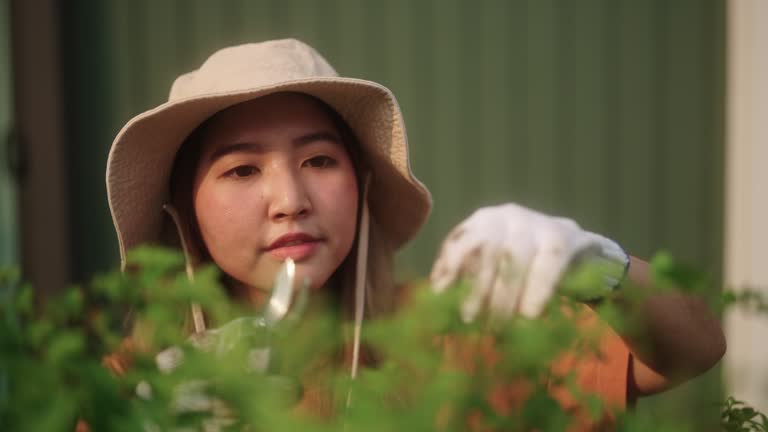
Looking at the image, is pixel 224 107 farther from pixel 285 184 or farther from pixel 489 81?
pixel 489 81

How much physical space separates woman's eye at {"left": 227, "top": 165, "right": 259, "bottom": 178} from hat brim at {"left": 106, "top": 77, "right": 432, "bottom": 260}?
0.27 feet

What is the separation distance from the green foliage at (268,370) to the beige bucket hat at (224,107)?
625 millimetres

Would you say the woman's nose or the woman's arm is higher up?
the woman's nose

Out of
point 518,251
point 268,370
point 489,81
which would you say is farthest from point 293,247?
point 489,81

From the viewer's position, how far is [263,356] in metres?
0.25

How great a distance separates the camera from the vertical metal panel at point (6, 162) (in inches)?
70.3

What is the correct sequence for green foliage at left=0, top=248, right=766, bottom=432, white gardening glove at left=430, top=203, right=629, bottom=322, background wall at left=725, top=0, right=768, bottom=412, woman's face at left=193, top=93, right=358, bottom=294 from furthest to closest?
1. background wall at left=725, top=0, right=768, bottom=412
2. woman's face at left=193, top=93, right=358, bottom=294
3. white gardening glove at left=430, top=203, right=629, bottom=322
4. green foliage at left=0, top=248, right=766, bottom=432

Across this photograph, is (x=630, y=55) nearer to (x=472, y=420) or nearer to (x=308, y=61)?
(x=308, y=61)

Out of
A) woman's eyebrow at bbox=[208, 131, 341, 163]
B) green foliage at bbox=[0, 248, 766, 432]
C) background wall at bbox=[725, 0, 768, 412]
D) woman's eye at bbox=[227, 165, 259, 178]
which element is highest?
green foliage at bbox=[0, 248, 766, 432]

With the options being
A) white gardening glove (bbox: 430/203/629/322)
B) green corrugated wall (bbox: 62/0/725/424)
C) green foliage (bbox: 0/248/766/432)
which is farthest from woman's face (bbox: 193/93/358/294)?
green corrugated wall (bbox: 62/0/725/424)

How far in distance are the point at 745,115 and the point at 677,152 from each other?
208 mm

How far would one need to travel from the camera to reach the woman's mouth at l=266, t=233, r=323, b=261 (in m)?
0.84

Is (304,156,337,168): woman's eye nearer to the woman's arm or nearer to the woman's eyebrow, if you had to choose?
the woman's eyebrow

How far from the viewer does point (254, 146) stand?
0.86 m
